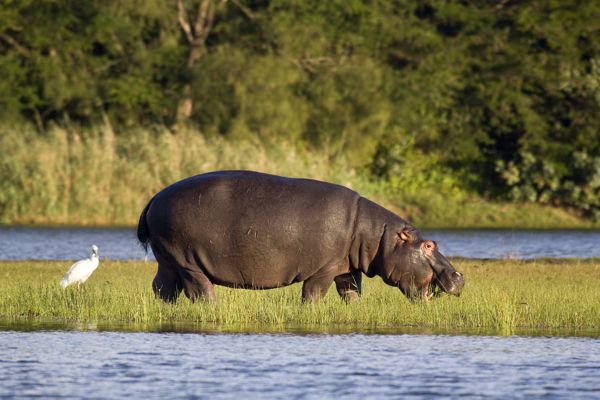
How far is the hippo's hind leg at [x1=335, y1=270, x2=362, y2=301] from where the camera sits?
1441cm

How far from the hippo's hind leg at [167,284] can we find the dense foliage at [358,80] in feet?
79.5

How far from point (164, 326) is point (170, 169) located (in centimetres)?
Result: 2065

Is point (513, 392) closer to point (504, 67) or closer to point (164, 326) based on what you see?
point (164, 326)

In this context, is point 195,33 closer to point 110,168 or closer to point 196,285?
point 110,168

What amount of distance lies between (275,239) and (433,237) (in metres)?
17.4

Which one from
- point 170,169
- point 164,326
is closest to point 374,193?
point 170,169

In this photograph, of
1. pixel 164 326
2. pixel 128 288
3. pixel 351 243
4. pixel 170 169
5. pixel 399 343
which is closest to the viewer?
pixel 399 343

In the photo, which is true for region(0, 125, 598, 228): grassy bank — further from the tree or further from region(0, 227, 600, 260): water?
the tree

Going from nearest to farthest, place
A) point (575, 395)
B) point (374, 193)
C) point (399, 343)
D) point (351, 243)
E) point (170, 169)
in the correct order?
point (575, 395) → point (399, 343) → point (351, 243) → point (170, 169) → point (374, 193)

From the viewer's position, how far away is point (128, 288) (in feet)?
51.2

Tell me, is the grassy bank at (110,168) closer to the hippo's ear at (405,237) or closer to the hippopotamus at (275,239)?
the hippopotamus at (275,239)

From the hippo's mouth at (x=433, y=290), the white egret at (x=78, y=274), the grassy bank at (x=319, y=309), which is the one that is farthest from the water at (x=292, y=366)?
the white egret at (x=78, y=274)

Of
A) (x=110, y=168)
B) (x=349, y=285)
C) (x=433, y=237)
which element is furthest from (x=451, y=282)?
(x=110, y=168)

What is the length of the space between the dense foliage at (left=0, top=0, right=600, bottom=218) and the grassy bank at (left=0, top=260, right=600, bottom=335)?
23.6m
